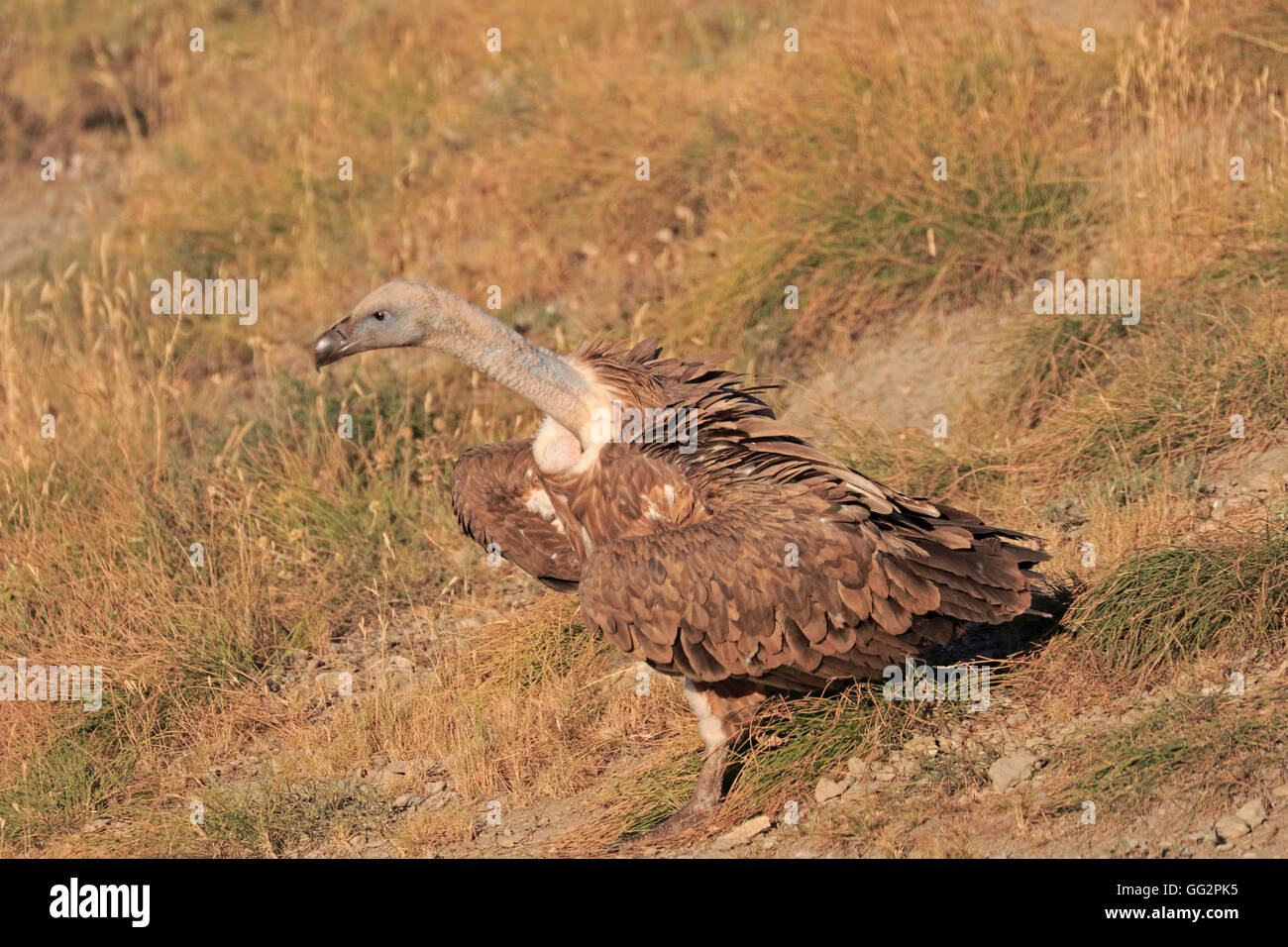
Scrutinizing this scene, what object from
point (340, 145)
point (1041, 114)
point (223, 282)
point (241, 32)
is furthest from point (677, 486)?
point (241, 32)

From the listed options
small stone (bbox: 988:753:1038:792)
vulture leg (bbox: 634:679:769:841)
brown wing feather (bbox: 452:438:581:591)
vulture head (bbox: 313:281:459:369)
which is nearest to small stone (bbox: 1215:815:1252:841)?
small stone (bbox: 988:753:1038:792)

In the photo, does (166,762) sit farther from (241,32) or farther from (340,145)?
(241,32)

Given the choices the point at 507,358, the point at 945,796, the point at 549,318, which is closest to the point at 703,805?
the point at 945,796

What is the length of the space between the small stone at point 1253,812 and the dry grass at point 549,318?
820mm

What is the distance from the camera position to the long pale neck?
189 inches

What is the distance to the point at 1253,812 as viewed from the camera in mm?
4430

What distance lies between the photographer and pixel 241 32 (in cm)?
1248

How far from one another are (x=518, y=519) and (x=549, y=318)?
11.0 feet

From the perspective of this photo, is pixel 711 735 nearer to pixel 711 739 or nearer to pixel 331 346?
pixel 711 739

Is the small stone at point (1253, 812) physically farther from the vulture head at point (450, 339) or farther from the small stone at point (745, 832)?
the vulture head at point (450, 339)

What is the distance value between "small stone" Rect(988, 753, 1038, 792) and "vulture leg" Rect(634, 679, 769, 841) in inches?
35.4

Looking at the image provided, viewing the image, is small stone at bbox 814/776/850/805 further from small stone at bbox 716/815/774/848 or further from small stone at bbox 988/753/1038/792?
small stone at bbox 988/753/1038/792

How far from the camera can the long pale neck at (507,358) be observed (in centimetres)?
481

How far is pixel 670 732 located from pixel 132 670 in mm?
2510
